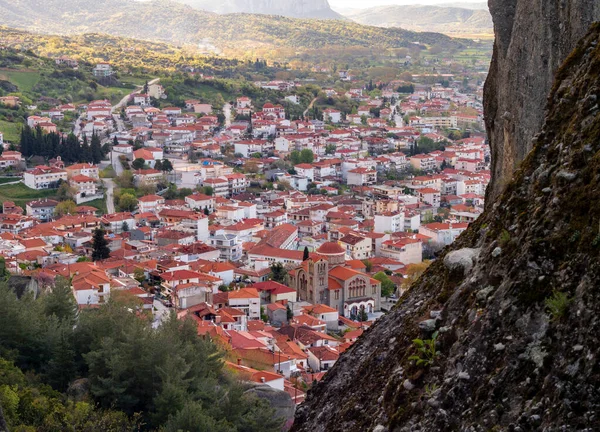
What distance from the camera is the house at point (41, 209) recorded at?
3659cm

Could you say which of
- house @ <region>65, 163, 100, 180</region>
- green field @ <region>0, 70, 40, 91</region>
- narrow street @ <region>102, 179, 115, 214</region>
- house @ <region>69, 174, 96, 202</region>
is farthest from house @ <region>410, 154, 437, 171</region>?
green field @ <region>0, 70, 40, 91</region>

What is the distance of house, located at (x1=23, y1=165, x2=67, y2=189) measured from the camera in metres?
39.7

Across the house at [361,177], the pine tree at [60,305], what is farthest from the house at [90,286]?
the house at [361,177]

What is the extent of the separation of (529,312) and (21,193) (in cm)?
3872

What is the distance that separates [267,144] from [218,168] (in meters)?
9.79

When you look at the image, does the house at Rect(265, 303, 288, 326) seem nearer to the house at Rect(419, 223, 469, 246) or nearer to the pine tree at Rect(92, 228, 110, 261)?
the pine tree at Rect(92, 228, 110, 261)

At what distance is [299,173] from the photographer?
154ft

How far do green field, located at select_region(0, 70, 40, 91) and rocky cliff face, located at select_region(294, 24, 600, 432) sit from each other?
5942 centimetres

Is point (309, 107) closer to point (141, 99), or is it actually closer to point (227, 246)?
→ point (141, 99)

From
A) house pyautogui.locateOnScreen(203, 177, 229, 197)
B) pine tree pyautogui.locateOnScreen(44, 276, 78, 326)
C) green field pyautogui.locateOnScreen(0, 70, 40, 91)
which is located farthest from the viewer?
green field pyautogui.locateOnScreen(0, 70, 40, 91)

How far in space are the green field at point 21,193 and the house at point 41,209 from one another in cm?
130

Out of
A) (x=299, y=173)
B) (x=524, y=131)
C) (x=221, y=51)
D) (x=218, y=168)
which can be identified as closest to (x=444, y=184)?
(x=299, y=173)

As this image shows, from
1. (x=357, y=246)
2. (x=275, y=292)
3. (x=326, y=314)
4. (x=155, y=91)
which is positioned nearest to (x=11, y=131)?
(x=155, y=91)

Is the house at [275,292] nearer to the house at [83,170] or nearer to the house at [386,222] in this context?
the house at [386,222]
